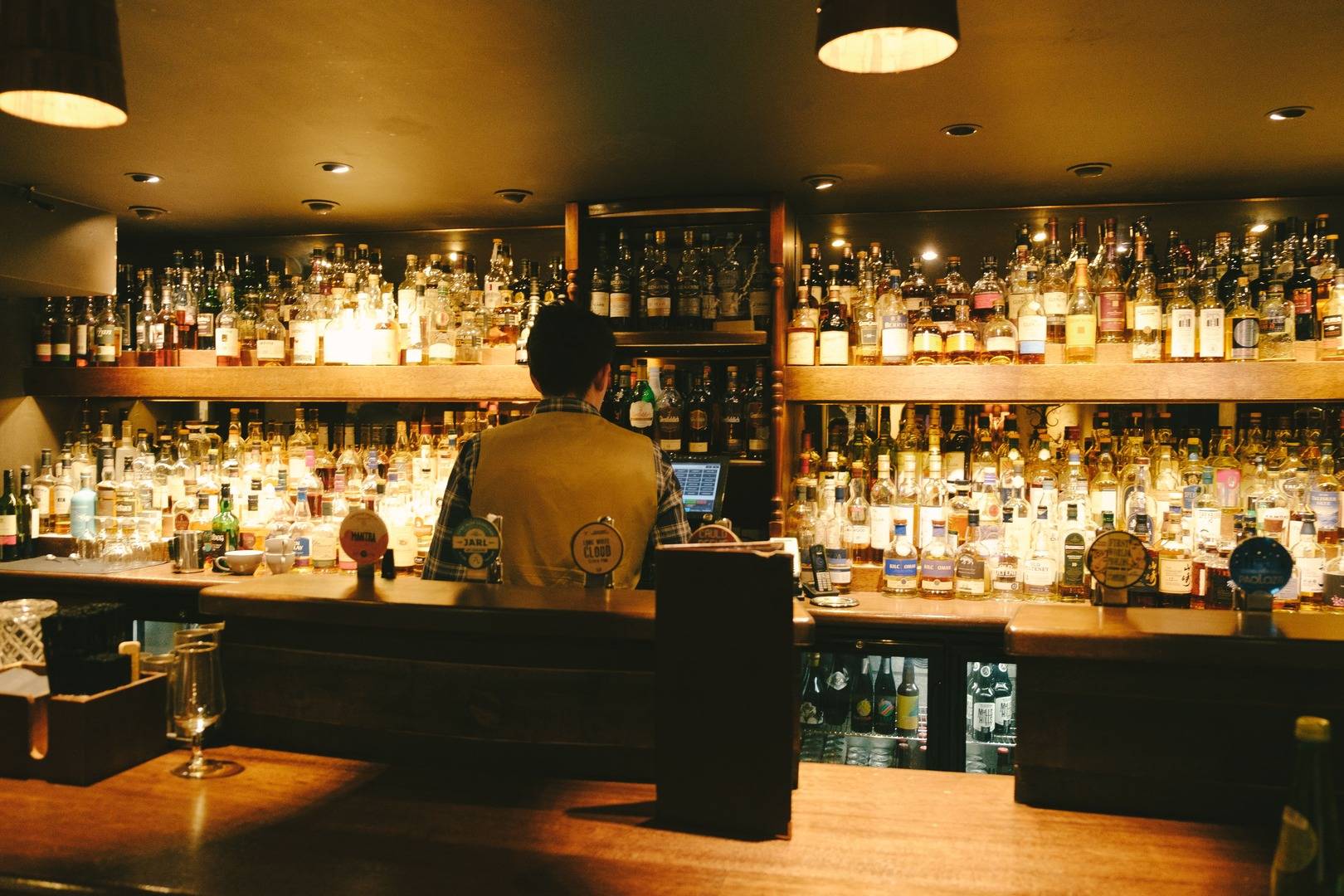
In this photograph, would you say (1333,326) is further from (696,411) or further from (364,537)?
(364,537)

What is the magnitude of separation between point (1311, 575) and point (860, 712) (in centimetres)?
152

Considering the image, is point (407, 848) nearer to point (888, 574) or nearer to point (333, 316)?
point (888, 574)

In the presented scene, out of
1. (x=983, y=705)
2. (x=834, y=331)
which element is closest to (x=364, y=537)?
(x=834, y=331)

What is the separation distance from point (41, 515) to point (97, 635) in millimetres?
3417

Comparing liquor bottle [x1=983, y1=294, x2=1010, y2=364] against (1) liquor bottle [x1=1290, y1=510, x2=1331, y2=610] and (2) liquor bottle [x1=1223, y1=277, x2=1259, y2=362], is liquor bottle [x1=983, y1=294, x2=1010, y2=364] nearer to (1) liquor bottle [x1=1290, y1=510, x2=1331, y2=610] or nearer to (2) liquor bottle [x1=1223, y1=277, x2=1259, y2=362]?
(2) liquor bottle [x1=1223, y1=277, x2=1259, y2=362]

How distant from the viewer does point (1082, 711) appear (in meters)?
1.48

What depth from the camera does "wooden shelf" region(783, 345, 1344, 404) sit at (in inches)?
123

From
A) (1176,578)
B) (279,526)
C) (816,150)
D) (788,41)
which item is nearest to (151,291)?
(279,526)

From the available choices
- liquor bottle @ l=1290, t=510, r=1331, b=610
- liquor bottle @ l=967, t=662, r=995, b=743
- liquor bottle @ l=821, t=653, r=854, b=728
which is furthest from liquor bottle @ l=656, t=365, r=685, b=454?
liquor bottle @ l=1290, t=510, r=1331, b=610

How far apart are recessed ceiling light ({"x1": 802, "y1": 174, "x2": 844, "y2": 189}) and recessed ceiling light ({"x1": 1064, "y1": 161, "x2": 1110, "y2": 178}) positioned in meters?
0.77

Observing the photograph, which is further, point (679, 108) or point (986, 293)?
point (986, 293)

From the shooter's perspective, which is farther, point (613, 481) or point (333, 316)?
point (333, 316)

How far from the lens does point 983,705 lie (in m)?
3.32

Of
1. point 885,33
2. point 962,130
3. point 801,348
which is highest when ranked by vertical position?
point 962,130
